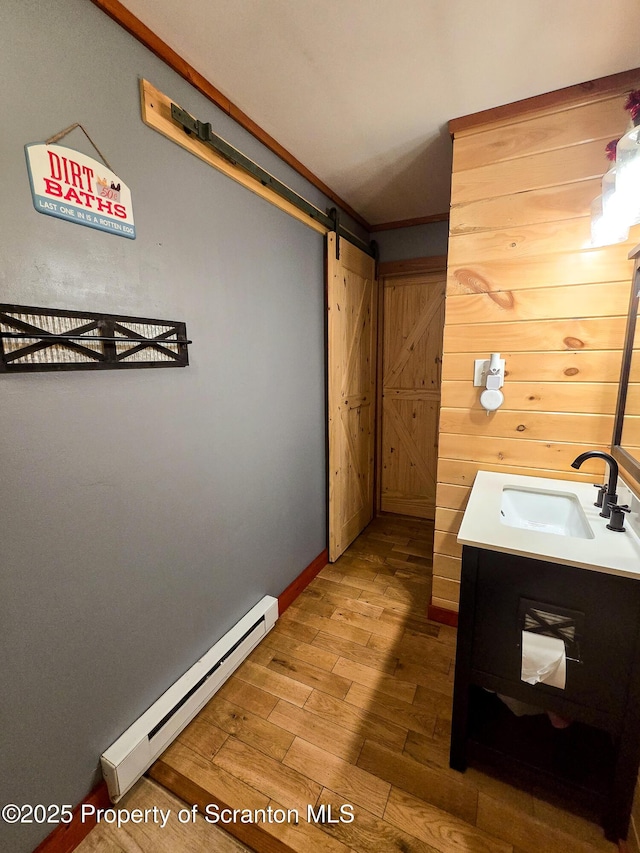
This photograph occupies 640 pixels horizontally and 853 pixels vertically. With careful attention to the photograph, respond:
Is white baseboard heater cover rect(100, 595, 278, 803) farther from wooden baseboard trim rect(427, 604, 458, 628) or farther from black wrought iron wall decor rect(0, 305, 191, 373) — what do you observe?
black wrought iron wall decor rect(0, 305, 191, 373)

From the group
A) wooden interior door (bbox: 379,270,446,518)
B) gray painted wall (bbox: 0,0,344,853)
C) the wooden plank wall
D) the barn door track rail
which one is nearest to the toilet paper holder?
the wooden plank wall

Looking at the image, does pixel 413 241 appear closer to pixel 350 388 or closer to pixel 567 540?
pixel 350 388

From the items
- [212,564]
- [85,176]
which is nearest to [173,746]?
[212,564]

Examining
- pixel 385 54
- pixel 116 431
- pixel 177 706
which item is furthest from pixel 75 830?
pixel 385 54

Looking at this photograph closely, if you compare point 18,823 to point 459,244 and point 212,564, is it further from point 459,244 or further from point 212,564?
point 459,244

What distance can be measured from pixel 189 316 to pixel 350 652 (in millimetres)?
1805

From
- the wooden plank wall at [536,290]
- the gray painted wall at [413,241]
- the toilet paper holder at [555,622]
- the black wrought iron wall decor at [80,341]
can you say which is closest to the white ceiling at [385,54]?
the wooden plank wall at [536,290]

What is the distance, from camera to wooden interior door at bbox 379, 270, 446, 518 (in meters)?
3.08

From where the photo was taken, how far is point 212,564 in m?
1.60

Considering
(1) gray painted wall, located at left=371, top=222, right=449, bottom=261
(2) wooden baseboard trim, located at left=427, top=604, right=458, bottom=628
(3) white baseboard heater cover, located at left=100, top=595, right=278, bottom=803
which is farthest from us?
(1) gray painted wall, located at left=371, top=222, right=449, bottom=261

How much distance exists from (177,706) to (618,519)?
1758mm

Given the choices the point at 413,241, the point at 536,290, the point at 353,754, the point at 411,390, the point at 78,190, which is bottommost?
the point at 353,754

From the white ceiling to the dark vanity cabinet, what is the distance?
174cm

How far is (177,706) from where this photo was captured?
1.37 m
